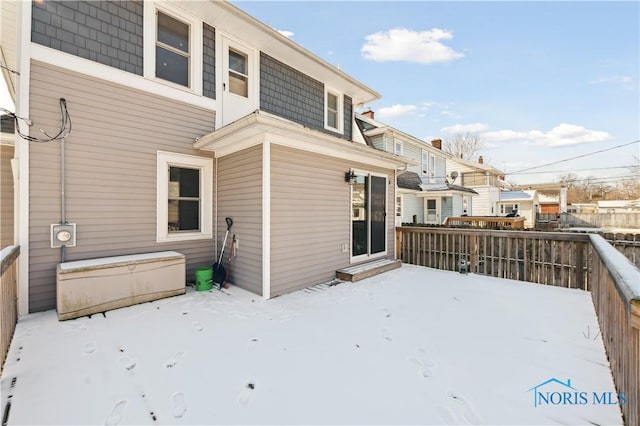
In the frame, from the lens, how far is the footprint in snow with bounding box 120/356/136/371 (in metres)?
2.41

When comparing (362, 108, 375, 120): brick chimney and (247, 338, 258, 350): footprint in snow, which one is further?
(362, 108, 375, 120): brick chimney

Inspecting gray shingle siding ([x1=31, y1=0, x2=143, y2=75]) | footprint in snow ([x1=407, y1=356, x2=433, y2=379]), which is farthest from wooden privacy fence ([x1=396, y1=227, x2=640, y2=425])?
gray shingle siding ([x1=31, y1=0, x2=143, y2=75])

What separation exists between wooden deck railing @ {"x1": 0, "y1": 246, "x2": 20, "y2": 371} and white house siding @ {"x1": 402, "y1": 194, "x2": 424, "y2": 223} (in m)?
13.5

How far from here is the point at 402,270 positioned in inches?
251

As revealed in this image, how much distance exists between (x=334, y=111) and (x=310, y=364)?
7.12 metres

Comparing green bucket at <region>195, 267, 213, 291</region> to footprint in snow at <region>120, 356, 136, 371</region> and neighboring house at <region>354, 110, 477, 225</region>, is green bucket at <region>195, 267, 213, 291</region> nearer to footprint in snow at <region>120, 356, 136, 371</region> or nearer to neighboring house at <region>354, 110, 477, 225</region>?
footprint in snow at <region>120, 356, 136, 371</region>

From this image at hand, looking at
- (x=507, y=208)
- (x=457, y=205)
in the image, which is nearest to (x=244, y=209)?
(x=457, y=205)

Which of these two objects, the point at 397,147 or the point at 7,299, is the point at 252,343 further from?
the point at 397,147

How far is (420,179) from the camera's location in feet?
49.6

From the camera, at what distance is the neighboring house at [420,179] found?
13.0 meters

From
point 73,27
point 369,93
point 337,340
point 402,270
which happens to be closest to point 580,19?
point 369,93

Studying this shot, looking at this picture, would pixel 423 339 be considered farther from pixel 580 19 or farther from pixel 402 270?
pixel 580 19

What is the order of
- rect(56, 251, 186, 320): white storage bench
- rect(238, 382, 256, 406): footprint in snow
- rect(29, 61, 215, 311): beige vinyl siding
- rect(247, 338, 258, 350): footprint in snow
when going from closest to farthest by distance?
rect(238, 382, 256, 406): footprint in snow < rect(247, 338, 258, 350): footprint in snow < rect(56, 251, 186, 320): white storage bench < rect(29, 61, 215, 311): beige vinyl siding

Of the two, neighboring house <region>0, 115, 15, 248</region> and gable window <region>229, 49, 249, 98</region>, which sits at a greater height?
gable window <region>229, 49, 249, 98</region>
